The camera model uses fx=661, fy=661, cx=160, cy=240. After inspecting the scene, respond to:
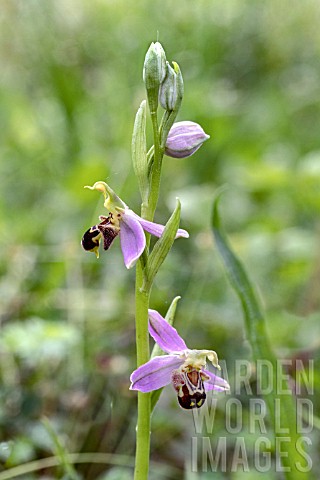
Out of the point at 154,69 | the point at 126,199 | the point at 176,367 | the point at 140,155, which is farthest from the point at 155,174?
the point at 126,199

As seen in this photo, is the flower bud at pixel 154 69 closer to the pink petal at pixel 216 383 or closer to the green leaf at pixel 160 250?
the green leaf at pixel 160 250

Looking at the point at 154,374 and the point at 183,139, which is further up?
the point at 183,139

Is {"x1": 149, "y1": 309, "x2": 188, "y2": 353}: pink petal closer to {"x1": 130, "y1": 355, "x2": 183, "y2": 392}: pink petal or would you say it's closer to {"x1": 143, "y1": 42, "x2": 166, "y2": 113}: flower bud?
{"x1": 130, "y1": 355, "x2": 183, "y2": 392}: pink petal

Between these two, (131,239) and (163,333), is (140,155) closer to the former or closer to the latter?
(131,239)

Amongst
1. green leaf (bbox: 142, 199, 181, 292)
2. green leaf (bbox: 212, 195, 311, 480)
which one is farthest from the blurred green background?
green leaf (bbox: 142, 199, 181, 292)

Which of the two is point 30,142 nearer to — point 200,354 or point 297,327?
point 297,327

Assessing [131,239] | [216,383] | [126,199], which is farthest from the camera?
[126,199]

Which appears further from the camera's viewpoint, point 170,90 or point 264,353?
point 264,353
